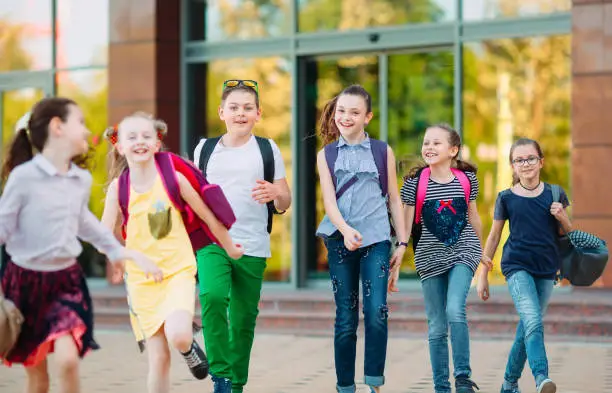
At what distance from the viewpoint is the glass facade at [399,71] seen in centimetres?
1329

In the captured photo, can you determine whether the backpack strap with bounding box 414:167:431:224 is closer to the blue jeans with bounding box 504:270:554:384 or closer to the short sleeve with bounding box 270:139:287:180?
the blue jeans with bounding box 504:270:554:384

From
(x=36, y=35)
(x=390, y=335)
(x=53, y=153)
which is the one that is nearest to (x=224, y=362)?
(x=53, y=153)

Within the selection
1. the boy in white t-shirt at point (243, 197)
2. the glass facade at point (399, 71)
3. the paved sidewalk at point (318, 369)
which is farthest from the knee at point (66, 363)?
the glass facade at point (399, 71)

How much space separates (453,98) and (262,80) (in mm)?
2450

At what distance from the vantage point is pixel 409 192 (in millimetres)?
7383

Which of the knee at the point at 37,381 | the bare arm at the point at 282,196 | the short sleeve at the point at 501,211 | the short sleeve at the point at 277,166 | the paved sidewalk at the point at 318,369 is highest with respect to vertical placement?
the short sleeve at the point at 277,166

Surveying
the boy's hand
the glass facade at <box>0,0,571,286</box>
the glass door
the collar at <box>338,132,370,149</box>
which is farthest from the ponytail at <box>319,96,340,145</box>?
the glass door

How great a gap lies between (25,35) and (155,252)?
438 inches

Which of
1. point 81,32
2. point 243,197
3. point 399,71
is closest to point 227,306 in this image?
point 243,197

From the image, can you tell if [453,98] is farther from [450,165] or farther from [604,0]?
[450,165]

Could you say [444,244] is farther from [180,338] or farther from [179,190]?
[180,338]

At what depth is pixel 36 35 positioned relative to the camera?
53.4ft

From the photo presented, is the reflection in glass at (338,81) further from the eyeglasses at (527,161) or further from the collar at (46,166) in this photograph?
the collar at (46,166)

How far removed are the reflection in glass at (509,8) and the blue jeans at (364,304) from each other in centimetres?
696
